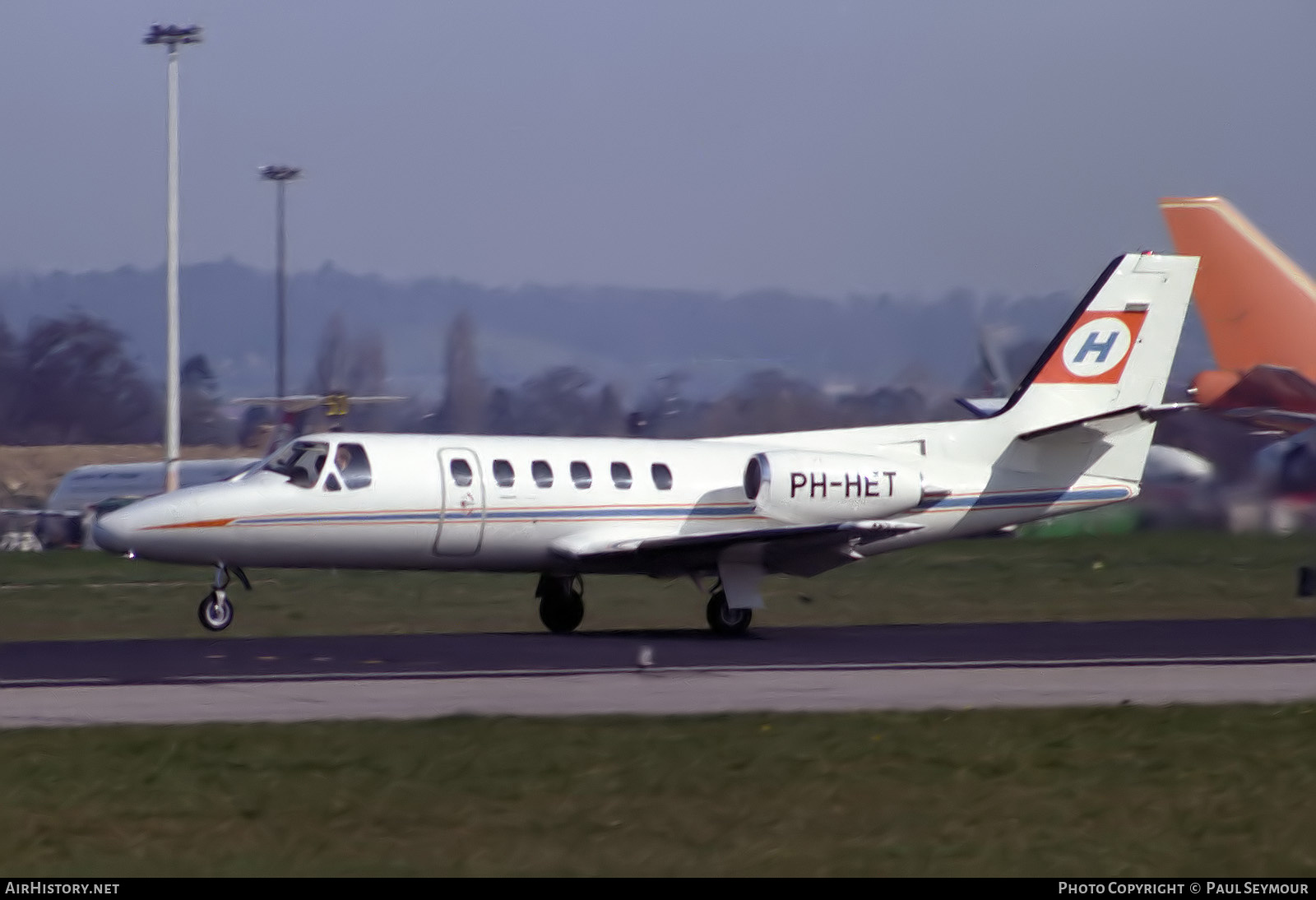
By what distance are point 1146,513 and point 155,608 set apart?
63.9ft

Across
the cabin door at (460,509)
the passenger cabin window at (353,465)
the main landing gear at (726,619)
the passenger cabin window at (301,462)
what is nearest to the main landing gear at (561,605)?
the cabin door at (460,509)

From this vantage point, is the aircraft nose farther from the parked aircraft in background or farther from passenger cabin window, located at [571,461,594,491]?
the parked aircraft in background

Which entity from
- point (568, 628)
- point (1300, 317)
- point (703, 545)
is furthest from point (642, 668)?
point (1300, 317)

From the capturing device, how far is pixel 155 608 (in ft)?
90.4

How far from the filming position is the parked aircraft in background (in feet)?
97.2

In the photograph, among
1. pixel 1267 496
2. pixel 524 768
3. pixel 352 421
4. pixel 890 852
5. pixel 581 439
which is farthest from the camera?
pixel 352 421

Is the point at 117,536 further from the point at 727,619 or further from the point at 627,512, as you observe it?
the point at 727,619

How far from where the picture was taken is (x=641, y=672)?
58.0 ft

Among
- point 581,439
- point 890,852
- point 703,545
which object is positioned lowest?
point 890,852

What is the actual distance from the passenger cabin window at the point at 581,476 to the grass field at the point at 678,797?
9.58m

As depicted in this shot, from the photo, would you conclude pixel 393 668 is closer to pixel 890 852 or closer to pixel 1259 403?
pixel 890 852

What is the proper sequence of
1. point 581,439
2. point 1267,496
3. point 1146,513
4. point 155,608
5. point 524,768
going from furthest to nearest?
point 1146,513 < point 1267,496 < point 155,608 < point 581,439 < point 524,768

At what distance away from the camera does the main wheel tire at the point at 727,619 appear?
2314cm

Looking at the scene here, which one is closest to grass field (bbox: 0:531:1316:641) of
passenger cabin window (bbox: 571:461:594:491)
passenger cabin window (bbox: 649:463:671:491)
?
passenger cabin window (bbox: 649:463:671:491)
